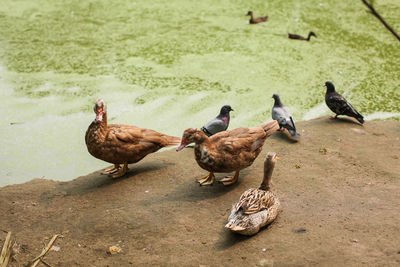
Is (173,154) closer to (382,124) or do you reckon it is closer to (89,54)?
(382,124)

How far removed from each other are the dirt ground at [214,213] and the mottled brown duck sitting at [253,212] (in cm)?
9

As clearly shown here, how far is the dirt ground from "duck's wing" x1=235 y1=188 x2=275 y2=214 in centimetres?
18

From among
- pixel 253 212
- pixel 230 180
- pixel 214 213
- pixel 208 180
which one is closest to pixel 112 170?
pixel 208 180

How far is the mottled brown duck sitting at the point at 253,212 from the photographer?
3.06 metres

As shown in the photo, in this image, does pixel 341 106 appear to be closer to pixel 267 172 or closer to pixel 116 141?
pixel 267 172

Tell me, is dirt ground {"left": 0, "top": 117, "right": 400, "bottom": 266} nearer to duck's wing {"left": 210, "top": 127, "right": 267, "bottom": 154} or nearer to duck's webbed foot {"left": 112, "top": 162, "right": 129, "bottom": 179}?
duck's webbed foot {"left": 112, "top": 162, "right": 129, "bottom": 179}

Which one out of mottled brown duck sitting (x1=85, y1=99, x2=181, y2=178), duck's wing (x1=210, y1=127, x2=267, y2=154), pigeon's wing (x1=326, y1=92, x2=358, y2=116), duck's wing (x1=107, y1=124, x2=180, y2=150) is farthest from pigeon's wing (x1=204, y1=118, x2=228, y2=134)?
pigeon's wing (x1=326, y1=92, x2=358, y2=116)

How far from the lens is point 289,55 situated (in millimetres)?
6934

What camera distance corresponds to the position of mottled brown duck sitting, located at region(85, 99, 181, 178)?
4043mm

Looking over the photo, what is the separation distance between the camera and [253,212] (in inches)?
122

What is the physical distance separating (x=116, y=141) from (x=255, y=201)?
1.46 meters

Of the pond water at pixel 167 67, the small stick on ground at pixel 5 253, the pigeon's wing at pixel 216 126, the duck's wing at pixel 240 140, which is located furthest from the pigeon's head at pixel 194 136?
the small stick on ground at pixel 5 253

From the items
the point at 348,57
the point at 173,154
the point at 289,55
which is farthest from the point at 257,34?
the point at 173,154

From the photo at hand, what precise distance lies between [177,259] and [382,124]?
3250 mm
